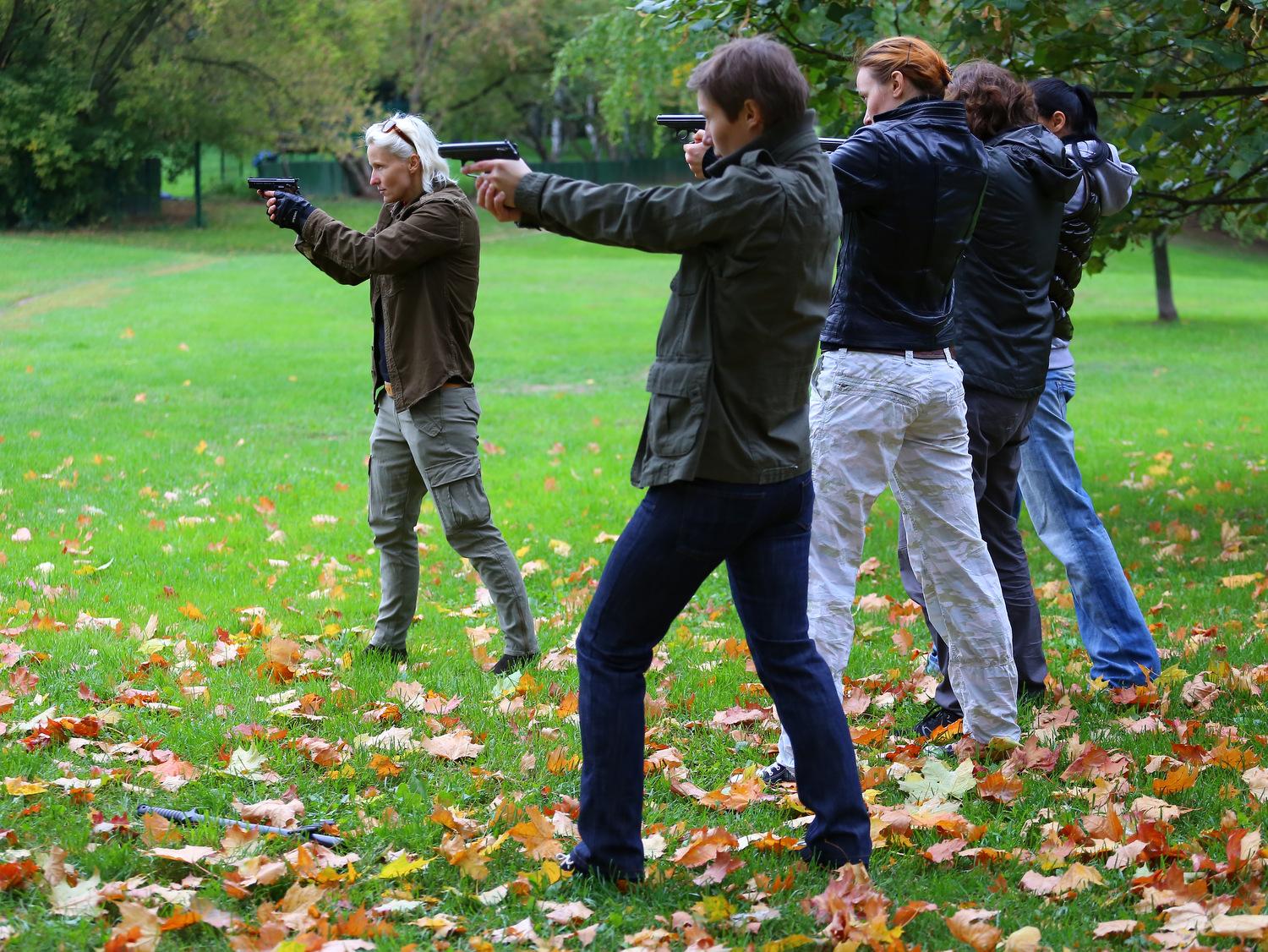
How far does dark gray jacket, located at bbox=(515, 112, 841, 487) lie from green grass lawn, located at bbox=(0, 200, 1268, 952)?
45.0 inches

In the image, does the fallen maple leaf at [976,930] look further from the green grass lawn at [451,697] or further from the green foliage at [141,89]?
the green foliage at [141,89]

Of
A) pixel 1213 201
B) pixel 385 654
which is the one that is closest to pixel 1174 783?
pixel 385 654

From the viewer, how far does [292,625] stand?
629 centimetres

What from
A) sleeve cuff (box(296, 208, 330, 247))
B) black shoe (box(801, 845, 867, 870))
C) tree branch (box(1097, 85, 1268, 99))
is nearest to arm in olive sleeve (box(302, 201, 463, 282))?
sleeve cuff (box(296, 208, 330, 247))

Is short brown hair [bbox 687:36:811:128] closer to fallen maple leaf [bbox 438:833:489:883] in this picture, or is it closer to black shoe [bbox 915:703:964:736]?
fallen maple leaf [bbox 438:833:489:883]

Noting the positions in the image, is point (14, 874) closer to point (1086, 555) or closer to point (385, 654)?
point (385, 654)

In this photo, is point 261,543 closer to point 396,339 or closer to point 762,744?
point 396,339

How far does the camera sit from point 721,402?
10.5 ft

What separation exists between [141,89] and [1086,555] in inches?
1671

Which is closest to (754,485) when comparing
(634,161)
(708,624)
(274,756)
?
(274,756)

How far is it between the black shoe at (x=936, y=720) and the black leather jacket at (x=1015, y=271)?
1.21 m

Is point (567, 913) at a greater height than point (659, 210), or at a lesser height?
lesser

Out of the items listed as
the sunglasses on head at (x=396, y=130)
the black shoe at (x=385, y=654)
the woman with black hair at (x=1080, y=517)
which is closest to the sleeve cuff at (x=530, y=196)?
the sunglasses on head at (x=396, y=130)

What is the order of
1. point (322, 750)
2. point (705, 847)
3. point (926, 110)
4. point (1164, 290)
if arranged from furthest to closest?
point (1164, 290) → point (322, 750) → point (926, 110) → point (705, 847)
